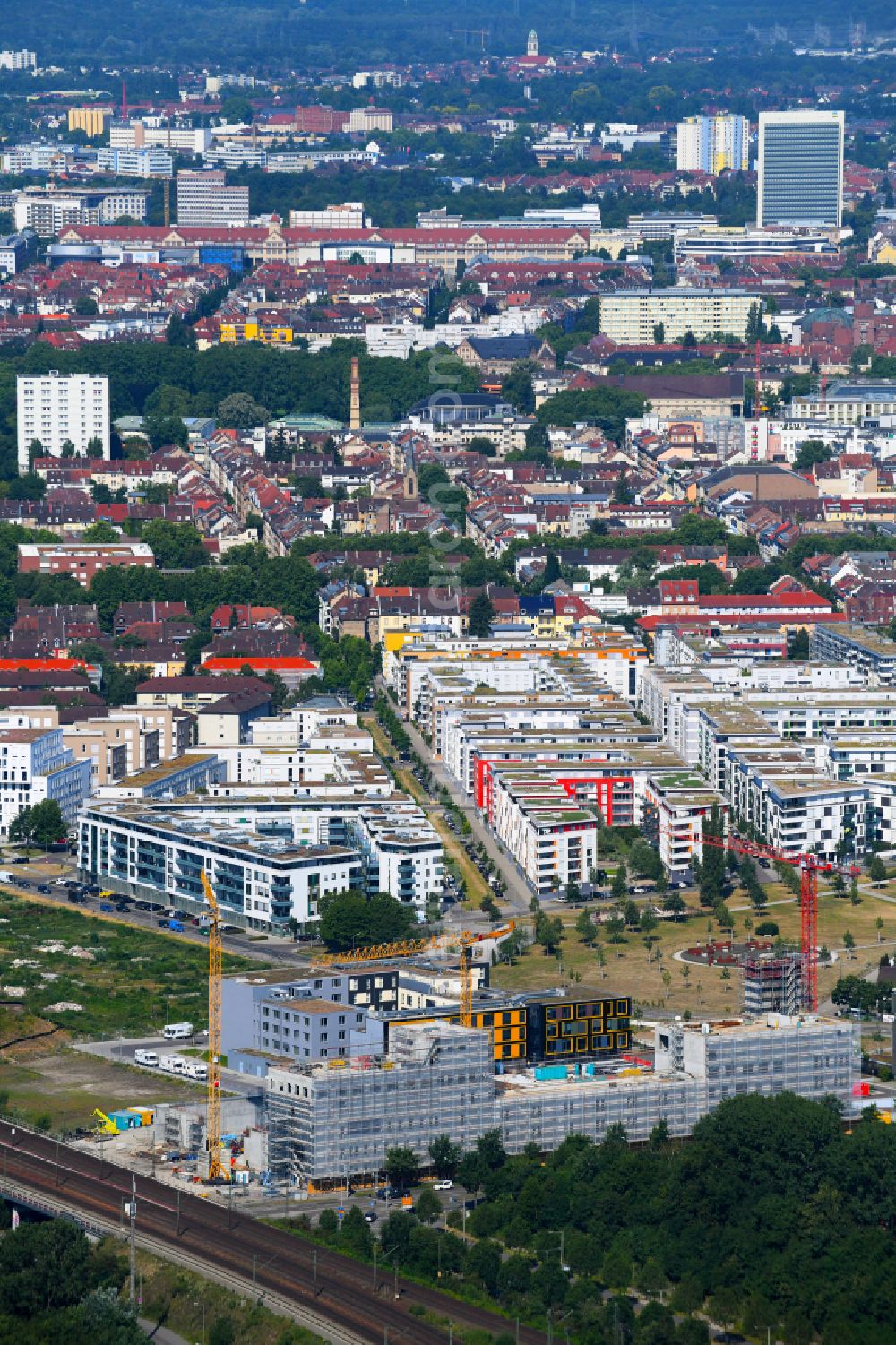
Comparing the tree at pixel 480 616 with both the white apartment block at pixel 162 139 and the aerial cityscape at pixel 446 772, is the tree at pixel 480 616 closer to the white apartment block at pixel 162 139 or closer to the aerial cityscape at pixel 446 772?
the aerial cityscape at pixel 446 772

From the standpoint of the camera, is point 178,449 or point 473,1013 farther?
point 178,449

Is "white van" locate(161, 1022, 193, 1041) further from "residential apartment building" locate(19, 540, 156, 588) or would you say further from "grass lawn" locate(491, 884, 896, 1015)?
"residential apartment building" locate(19, 540, 156, 588)

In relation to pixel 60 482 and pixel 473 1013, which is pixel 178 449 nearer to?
pixel 60 482

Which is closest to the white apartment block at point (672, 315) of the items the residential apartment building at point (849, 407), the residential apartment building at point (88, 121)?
the residential apartment building at point (849, 407)

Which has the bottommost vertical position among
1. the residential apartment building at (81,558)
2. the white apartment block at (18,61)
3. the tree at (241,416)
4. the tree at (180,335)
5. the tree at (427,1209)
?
the tree at (427,1209)

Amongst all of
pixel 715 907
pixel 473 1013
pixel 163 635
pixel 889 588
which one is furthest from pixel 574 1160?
pixel 889 588

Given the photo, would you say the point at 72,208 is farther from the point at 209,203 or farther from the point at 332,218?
the point at 332,218
